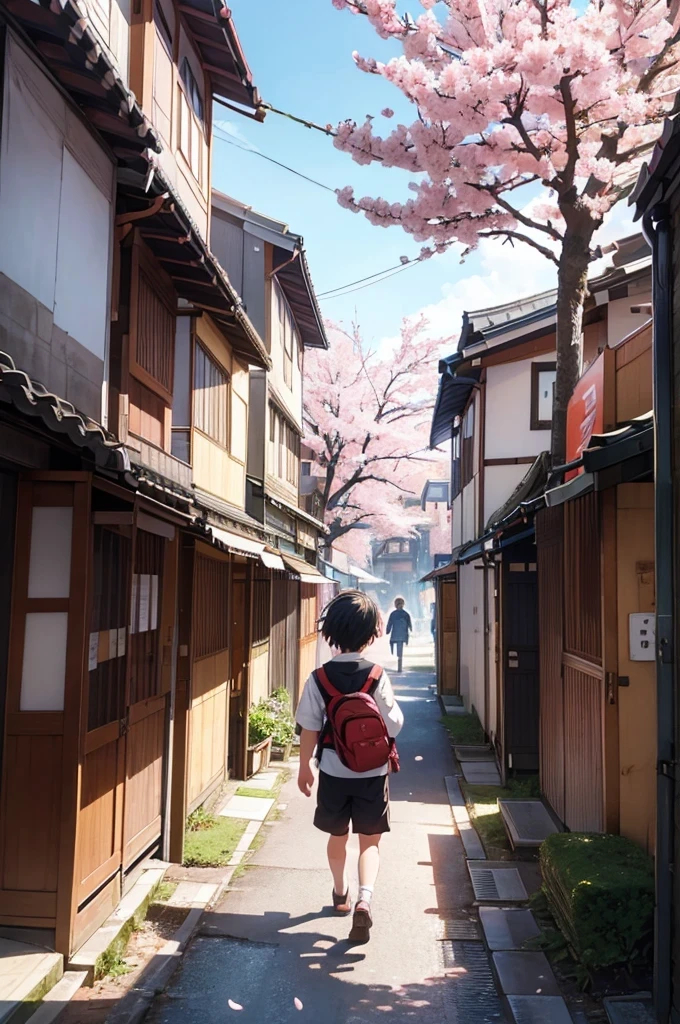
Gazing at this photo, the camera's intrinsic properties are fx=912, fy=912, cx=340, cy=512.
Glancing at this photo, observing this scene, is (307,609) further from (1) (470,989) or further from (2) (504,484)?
(1) (470,989)

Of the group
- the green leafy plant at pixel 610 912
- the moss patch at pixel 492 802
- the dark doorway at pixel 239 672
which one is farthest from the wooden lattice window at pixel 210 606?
the green leafy plant at pixel 610 912

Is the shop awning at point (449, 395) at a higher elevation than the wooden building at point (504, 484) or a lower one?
higher

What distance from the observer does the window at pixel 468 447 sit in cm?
1967

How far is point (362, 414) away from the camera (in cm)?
3064

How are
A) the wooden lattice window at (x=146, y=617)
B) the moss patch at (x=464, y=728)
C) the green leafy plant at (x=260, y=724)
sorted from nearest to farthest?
the wooden lattice window at (x=146, y=617)
the green leafy plant at (x=260, y=724)
the moss patch at (x=464, y=728)

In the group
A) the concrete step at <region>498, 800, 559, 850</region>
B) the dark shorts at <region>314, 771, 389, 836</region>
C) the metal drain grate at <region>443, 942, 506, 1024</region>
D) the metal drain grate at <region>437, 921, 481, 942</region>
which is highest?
the dark shorts at <region>314, 771, 389, 836</region>

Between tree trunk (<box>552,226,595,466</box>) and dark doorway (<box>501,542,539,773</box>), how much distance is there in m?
2.33

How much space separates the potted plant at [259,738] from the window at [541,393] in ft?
24.1

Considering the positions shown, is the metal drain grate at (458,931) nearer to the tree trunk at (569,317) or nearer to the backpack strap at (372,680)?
the backpack strap at (372,680)

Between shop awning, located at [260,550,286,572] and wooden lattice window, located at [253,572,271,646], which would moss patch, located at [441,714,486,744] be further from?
shop awning, located at [260,550,286,572]

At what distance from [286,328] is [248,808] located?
1153 cm

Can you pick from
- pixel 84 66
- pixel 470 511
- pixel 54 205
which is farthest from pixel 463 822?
pixel 470 511

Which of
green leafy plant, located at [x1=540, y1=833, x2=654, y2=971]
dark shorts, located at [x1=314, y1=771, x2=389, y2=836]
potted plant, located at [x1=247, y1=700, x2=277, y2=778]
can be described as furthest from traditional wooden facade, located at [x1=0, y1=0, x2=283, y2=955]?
green leafy plant, located at [x1=540, y1=833, x2=654, y2=971]

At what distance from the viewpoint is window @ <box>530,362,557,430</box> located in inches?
666
